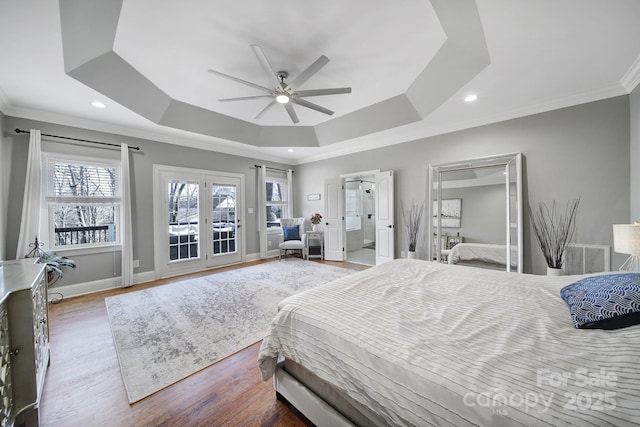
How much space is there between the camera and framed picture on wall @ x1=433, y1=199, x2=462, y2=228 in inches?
152

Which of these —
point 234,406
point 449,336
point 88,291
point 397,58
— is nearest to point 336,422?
point 449,336

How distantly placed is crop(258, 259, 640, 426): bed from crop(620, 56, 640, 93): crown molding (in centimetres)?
256

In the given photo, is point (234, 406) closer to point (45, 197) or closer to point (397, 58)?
point (397, 58)

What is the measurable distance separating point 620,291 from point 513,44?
2.17 metres

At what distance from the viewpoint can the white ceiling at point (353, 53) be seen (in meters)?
1.86

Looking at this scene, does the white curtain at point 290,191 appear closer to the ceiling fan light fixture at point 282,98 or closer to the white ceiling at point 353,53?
the white ceiling at point 353,53

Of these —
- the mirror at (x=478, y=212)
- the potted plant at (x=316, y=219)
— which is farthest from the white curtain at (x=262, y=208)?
the mirror at (x=478, y=212)

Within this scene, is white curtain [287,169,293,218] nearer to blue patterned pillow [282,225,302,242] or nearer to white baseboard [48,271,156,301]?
blue patterned pillow [282,225,302,242]

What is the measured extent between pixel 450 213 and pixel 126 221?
17.9 feet

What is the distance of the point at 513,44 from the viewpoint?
6.81 ft

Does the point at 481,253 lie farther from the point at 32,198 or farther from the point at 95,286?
the point at 32,198

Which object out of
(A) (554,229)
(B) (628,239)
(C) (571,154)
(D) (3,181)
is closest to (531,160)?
(C) (571,154)

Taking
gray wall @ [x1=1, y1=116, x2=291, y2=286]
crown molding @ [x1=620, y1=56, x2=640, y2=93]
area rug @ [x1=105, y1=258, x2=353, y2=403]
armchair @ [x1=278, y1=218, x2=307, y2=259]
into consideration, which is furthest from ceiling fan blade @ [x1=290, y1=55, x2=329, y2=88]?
armchair @ [x1=278, y1=218, x2=307, y2=259]

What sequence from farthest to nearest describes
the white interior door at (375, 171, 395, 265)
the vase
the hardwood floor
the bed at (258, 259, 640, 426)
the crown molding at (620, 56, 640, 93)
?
the white interior door at (375, 171, 395, 265) → the vase → the crown molding at (620, 56, 640, 93) → the hardwood floor → the bed at (258, 259, 640, 426)
